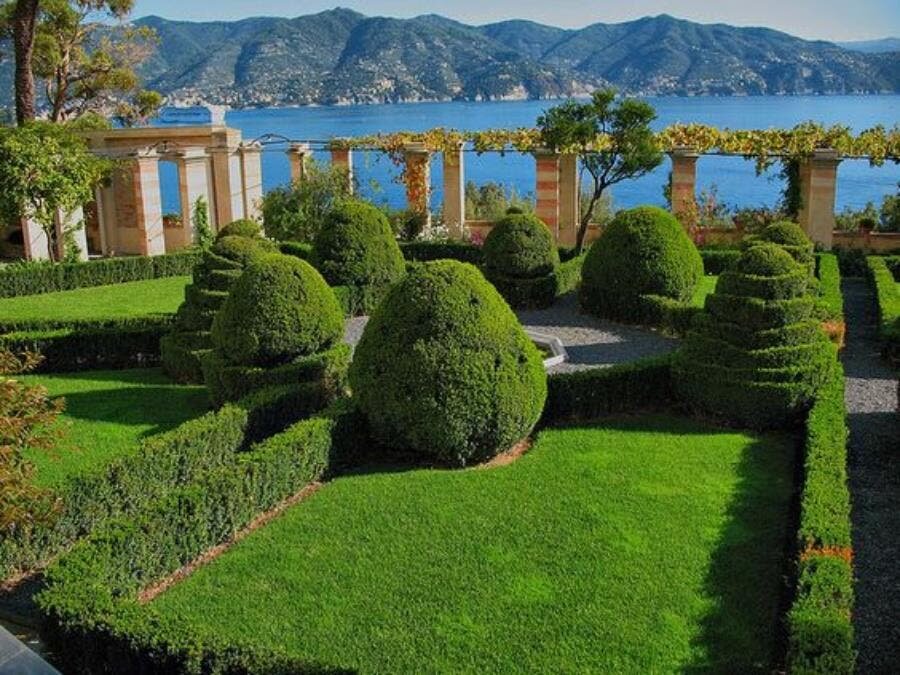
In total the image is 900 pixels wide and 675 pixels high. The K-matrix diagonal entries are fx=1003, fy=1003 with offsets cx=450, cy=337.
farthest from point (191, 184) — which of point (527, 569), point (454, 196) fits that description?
point (527, 569)

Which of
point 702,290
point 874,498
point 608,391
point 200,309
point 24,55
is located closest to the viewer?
point 874,498

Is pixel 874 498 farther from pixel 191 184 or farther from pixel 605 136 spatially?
pixel 191 184

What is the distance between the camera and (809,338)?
484 inches

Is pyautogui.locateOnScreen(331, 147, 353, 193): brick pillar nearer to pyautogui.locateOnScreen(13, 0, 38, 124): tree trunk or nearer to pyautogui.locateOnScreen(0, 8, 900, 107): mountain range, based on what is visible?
pyautogui.locateOnScreen(13, 0, 38, 124): tree trunk

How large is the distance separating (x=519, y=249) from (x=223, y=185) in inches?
525

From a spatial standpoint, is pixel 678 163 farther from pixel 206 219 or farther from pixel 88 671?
pixel 88 671

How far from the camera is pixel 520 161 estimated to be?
110625 mm

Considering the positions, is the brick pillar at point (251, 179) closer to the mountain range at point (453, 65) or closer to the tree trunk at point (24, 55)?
the tree trunk at point (24, 55)

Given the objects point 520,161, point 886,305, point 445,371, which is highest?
point 520,161

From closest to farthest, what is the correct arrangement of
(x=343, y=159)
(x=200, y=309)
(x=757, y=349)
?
(x=757, y=349), (x=200, y=309), (x=343, y=159)

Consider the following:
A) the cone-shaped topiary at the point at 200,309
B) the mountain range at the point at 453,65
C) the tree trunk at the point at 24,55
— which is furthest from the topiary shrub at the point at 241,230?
the mountain range at the point at 453,65

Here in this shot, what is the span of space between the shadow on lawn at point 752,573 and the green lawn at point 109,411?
639 centimetres

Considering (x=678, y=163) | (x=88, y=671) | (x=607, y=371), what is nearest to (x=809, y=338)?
(x=607, y=371)

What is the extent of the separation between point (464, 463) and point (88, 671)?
495 cm
